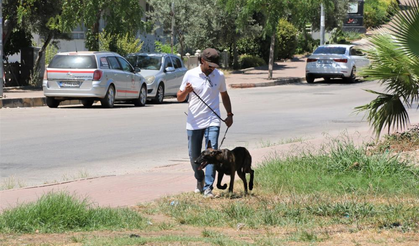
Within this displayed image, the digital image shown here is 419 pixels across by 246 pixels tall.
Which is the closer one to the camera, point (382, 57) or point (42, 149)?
point (382, 57)

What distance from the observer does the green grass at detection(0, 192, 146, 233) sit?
6730mm

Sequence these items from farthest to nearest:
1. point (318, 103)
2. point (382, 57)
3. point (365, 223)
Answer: point (318, 103) < point (382, 57) < point (365, 223)

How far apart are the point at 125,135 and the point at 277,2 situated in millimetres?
21396

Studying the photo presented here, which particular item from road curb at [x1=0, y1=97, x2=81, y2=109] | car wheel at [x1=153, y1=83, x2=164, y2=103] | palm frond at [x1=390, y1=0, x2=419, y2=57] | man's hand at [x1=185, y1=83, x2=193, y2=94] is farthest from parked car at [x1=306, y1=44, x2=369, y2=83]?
man's hand at [x1=185, y1=83, x2=193, y2=94]

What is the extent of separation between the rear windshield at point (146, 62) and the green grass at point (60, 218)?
18707 mm

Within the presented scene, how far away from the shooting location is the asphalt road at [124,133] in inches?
454

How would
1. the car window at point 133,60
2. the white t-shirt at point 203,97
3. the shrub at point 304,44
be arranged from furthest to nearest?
1. the shrub at point 304,44
2. the car window at point 133,60
3. the white t-shirt at point 203,97

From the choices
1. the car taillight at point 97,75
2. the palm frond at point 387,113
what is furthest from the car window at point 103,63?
the palm frond at point 387,113

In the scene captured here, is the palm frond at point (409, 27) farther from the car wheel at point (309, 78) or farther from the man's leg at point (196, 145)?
the car wheel at point (309, 78)

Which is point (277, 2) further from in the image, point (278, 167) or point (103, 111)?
point (278, 167)

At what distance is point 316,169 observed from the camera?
10.1 metres

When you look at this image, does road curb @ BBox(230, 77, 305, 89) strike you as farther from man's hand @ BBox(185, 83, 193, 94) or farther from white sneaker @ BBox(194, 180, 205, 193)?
man's hand @ BBox(185, 83, 193, 94)

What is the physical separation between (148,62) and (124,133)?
10.8 metres

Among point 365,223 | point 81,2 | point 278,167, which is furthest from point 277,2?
point 365,223
